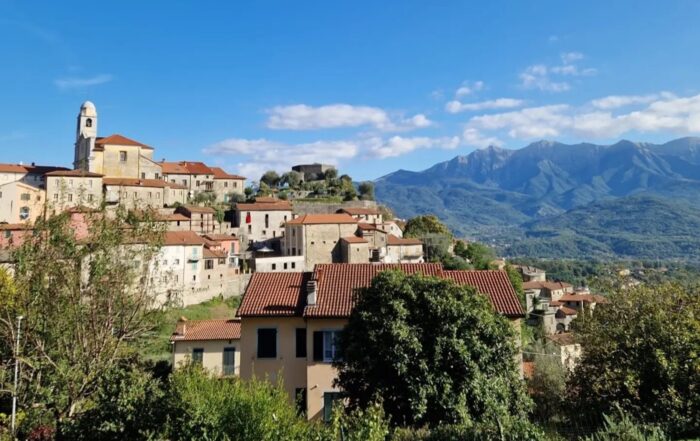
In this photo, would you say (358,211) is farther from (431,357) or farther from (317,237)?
(431,357)

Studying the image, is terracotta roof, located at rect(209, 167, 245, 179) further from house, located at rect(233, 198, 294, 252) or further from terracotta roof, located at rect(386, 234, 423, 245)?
terracotta roof, located at rect(386, 234, 423, 245)

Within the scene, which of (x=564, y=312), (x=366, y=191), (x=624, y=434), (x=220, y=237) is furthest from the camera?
(x=366, y=191)

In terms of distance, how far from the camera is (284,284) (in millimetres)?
20016

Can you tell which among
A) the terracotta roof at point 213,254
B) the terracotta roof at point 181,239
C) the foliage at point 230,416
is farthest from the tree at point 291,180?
the foliage at point 230,416

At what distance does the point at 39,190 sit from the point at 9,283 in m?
45.4

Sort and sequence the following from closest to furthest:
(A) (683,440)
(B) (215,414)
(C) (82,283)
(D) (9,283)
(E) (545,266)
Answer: (B) (215,414) < (A) (683,440) < (C) (82,283) < (D) (9,283) < (E) (545,266)

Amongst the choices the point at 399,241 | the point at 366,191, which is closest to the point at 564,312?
the point at 399,241

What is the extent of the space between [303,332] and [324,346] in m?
1.04

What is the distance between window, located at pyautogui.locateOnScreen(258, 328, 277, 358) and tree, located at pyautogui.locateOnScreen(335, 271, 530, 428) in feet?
18.3

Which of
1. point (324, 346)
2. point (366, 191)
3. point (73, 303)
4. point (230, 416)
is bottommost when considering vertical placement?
point (324, 346)

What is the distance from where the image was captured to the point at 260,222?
215ft

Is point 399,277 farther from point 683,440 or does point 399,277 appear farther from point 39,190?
point 39,190

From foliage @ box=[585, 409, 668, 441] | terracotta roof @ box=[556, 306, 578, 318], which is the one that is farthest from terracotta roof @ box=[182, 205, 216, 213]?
foliage @ box=[585, 409, 668, 441]

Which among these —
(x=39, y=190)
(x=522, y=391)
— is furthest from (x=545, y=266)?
(x=522, y=391)
